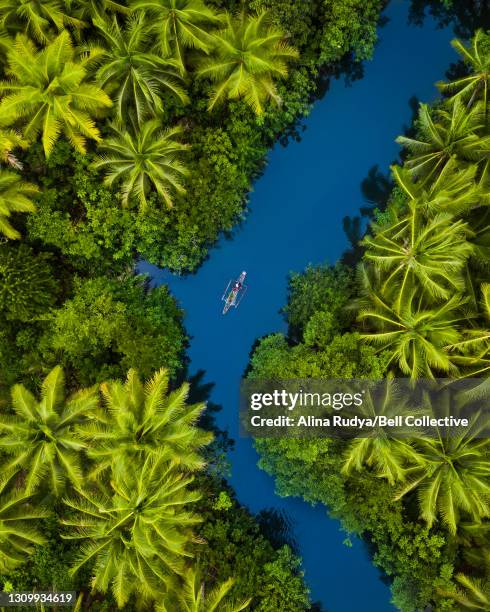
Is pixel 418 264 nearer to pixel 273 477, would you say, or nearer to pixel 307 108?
pixel 307 108

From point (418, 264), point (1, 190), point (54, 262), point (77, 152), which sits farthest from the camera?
point (54, 262)


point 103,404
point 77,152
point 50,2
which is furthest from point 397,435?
point 50,2

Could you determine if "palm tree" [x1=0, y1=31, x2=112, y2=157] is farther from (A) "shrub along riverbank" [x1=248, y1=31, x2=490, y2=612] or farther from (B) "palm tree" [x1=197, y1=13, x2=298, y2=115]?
(A) "shrub along riverbank" [x1=248, y1=31, x2=490, y2=612]

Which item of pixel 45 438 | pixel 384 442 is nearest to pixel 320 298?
pixel 384 442

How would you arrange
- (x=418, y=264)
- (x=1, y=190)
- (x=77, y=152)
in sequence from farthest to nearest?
(x=77, y=152), (x=1, y=190), (x=418, y=264)

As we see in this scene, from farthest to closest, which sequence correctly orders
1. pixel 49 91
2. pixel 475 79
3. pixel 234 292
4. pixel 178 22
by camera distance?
pixel 234 292 < pixel 475 79 < pixel 178 22 < pixel 49 91

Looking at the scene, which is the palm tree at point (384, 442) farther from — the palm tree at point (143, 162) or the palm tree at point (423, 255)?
the palm tree at point (143, 162)

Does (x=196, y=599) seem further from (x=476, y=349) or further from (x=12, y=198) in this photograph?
(x=12, y=198)
